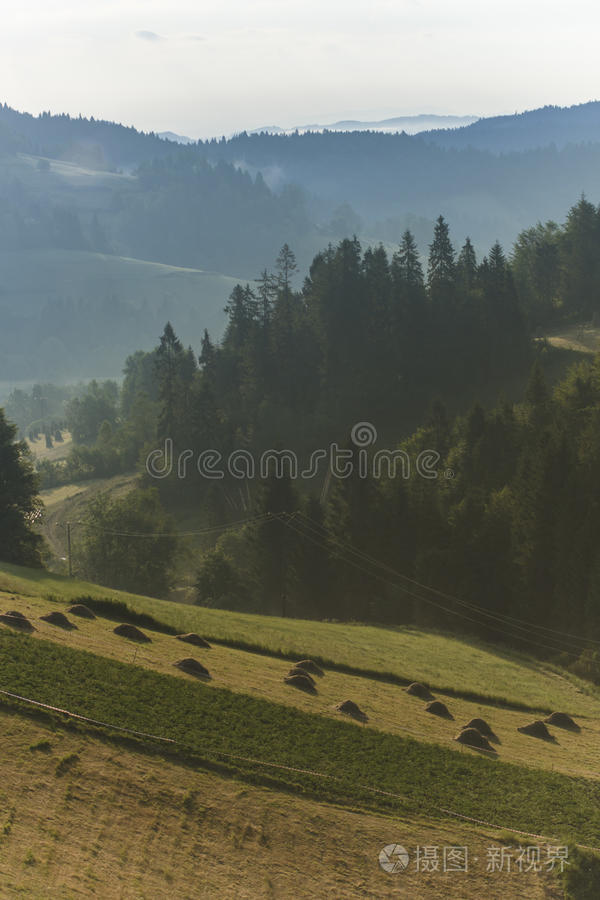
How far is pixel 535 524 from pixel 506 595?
7.87 m

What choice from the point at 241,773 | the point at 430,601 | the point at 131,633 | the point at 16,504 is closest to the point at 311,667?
the point at 131,633

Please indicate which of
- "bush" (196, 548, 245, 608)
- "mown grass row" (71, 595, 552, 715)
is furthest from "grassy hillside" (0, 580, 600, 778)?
"bush" (196, 548, 245, 608)

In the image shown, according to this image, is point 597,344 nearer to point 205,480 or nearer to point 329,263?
point 329,263

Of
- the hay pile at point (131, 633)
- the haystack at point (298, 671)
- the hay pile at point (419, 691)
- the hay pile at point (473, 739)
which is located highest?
the hay pile at point (131, 633)

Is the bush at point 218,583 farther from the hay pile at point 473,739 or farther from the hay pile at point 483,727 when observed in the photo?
the hay pile at point 473,739

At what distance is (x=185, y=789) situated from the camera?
26953 millimetres

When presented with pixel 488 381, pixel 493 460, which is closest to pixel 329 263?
pixel 488 381

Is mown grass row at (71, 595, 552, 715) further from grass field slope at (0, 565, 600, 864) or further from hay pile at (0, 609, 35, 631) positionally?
hay pile at (0, 609, 35, 631)

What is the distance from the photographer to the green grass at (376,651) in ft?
160

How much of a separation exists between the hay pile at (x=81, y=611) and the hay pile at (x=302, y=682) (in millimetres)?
11865

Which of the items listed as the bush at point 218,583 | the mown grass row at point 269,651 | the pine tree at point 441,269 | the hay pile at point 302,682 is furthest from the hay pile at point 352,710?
the pine tree at point 441,269

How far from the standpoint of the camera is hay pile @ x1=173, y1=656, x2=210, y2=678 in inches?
1481

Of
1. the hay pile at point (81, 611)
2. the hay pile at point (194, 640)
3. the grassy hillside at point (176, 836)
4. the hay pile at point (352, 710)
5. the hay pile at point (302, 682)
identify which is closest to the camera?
the grassy hillside at point (176, 836)

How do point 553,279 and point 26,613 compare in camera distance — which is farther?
point 553,279
